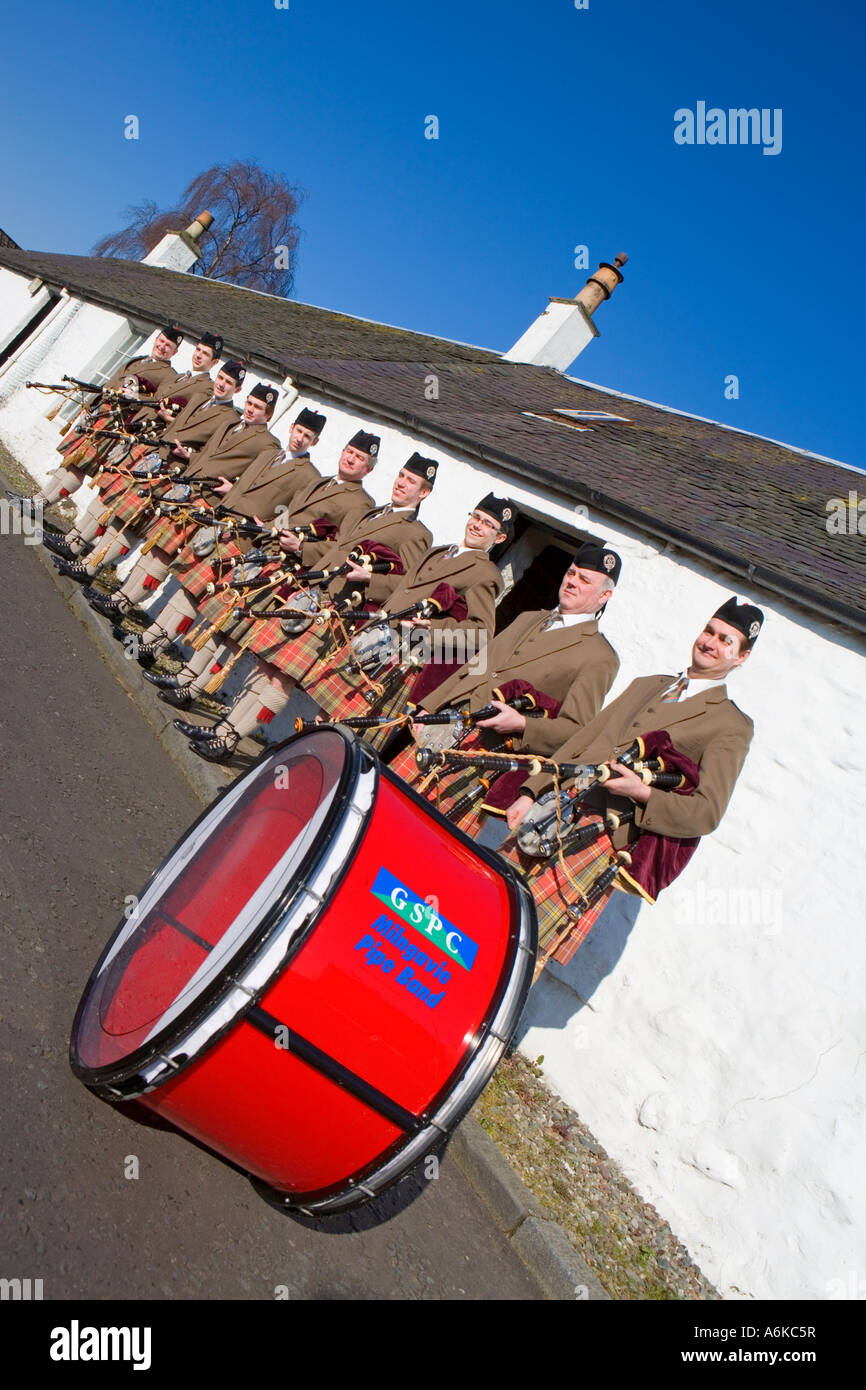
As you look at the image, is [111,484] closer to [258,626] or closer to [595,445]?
[258,626]

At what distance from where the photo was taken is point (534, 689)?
473 cm

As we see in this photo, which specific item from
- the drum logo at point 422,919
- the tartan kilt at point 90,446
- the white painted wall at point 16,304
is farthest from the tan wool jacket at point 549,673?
the white painted wall at point 16,304

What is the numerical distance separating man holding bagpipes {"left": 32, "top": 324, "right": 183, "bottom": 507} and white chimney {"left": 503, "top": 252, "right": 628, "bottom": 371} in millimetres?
6081

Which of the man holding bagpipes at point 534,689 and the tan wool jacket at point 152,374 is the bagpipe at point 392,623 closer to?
the man holding bagpipes at point 534,689

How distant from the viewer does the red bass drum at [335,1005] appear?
2777 mm

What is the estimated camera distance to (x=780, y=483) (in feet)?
26.8

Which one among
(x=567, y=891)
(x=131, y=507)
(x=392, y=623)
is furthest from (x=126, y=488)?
(x=567, y=891)

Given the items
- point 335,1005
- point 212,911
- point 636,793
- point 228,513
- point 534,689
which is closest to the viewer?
point 335,1005

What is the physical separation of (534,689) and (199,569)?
11.6 feet

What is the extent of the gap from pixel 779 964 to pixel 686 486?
3901 mm
